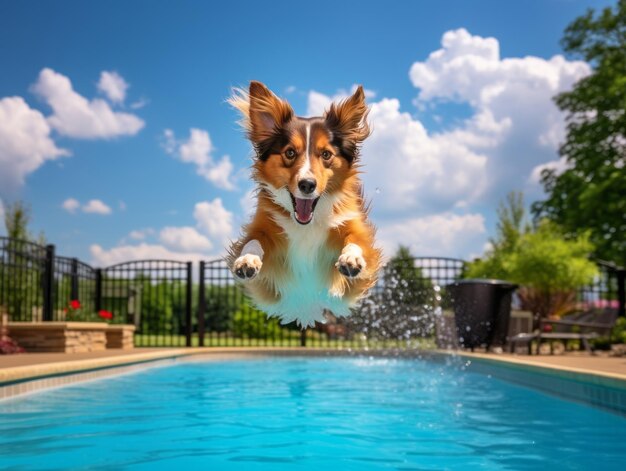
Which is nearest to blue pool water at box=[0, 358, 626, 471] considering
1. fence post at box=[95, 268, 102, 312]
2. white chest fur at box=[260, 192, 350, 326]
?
white chest fur at box=[260, 192, 350, 326]

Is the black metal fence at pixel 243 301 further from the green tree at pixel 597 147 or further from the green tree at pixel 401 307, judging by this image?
the green tree at pixel 597 147

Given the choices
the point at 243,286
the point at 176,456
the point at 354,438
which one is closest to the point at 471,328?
the point at 354,438

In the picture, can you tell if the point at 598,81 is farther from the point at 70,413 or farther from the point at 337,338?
the point at 70,413

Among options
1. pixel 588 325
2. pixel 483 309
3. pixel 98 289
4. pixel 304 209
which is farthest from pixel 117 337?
pixel 304 209

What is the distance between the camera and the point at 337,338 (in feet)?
65.0

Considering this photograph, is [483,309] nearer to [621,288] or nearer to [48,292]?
[621,288]

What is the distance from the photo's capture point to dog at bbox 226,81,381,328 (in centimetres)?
218

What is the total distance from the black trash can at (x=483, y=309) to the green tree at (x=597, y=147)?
13993 mm

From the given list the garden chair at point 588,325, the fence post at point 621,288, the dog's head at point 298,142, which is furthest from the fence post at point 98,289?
the dog's head at point 298,142

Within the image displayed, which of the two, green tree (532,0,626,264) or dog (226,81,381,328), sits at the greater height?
green tree (532,0,626,264)

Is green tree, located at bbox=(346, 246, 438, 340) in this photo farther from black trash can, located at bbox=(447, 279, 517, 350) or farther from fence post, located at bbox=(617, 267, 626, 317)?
fence post, located at bbox=(617, 267, 626, 317)

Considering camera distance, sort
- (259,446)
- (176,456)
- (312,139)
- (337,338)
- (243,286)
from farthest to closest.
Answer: (337,338) → (259,446) → (176,456) → (243,286) → (312,139)

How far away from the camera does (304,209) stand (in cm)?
219

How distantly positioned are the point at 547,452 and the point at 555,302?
41.1 ft
